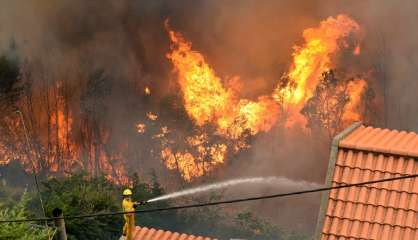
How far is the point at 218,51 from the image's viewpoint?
37.9 metres

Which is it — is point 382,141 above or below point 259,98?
below

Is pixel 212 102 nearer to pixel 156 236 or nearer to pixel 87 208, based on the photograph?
pixel 87 208

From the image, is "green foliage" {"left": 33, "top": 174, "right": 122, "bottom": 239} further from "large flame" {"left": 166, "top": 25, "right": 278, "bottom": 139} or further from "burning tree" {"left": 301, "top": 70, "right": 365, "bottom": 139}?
"burning tree" {"left": 301, "top": 70, "right": 365, "bottom": 139}

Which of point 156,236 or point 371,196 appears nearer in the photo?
point 371,196

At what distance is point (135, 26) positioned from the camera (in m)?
38.5

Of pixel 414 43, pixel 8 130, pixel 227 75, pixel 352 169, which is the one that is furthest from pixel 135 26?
pixel 352 169

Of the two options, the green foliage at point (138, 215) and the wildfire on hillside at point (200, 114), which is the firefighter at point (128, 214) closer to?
the green foliage at point (138, 215)

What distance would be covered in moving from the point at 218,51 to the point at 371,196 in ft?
84.8

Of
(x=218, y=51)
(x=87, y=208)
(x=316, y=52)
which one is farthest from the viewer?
(x=218, y=51)

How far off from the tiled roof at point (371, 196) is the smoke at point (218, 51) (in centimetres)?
2207

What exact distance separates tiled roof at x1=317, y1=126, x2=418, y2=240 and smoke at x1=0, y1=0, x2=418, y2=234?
869 inches

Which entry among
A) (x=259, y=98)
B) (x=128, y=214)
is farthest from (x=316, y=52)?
(x=128, y=214)

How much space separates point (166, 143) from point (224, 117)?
9.22 feet

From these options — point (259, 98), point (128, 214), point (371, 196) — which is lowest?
point (128, 214)
